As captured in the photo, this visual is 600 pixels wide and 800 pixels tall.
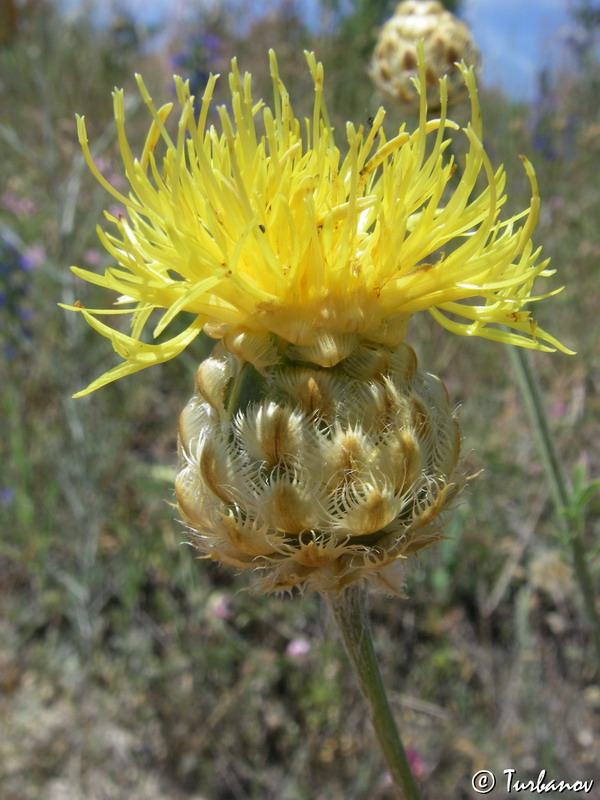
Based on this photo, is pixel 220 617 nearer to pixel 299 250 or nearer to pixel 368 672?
pixel 368 672

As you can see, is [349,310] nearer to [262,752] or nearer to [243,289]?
[243,289]

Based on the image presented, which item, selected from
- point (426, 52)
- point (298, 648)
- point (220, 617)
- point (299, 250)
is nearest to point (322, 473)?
point (299, 250)

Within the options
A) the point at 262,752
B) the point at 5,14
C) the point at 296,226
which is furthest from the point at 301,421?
the point at 5,14

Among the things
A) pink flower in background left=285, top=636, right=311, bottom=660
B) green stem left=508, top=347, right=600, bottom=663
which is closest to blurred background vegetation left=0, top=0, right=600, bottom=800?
pink flower in background left=285, top=636, right=311, bottom=660

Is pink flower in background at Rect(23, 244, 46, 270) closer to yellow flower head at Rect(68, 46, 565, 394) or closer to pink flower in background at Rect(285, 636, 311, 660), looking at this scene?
pink flower in background at Rect(285, 636, 311, 660)

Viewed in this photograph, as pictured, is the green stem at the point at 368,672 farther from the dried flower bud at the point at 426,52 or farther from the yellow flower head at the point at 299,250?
the dried flower bud at the point at 426,52

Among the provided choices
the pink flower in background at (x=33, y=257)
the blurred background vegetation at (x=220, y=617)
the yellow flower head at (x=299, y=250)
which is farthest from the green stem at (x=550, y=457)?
the pink flower in background at (x=33, y=257)

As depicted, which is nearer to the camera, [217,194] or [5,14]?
[217,194]
